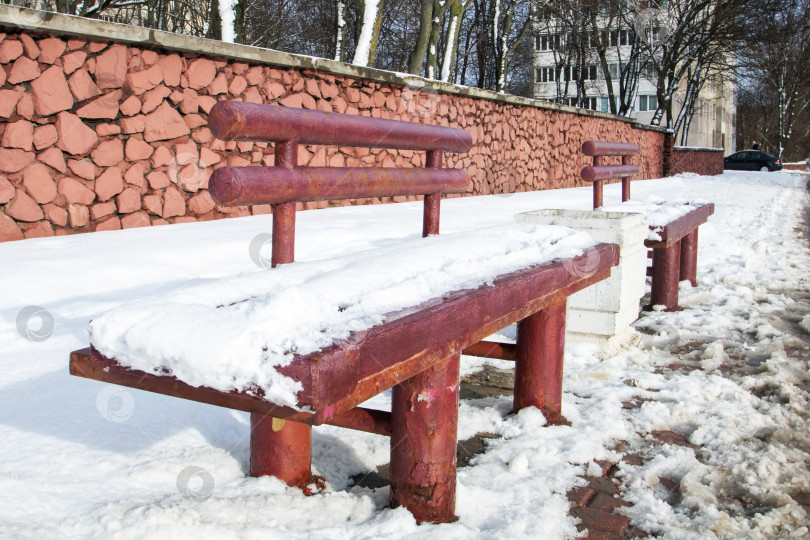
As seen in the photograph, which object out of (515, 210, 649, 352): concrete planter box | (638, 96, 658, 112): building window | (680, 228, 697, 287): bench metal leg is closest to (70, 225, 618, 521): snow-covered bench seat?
(515, 210, 649, 352): concrete planter box

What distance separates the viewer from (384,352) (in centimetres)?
137

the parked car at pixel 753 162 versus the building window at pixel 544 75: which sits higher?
the building window at pixel 544 75

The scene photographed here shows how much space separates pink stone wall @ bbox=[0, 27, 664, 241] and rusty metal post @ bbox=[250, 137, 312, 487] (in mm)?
3499

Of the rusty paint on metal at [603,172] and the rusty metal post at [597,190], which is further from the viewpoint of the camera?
the rusty metal post at [597,190]

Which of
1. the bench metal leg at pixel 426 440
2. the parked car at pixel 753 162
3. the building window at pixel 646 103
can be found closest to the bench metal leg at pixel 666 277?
the bench metal leg at pixel 426 440

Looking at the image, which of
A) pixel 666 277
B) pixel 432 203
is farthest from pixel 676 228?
pixel 432 203

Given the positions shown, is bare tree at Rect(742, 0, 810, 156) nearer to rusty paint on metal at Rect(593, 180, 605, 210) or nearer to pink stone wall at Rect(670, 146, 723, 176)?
pink stone wall at Rect(670, 146, 723, 176)

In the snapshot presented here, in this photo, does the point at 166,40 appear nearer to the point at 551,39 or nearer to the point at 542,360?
the point at 542,360

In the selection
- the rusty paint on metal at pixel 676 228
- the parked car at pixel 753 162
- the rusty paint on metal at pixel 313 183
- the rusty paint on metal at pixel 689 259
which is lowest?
the rusty paint on metal at pixel 689 259

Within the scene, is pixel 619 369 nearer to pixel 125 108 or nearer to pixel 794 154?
pixel 125 108

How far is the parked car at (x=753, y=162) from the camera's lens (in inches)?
1467

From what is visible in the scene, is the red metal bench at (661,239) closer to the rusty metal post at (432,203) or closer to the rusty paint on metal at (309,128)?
the rusty metal post at (432,203)

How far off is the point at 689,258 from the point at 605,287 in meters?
1.98

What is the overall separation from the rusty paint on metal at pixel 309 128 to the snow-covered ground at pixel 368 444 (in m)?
0.47
